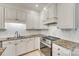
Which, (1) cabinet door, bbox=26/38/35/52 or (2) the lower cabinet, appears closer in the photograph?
(2) the lower cabinet

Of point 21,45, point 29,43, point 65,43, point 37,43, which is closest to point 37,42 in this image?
point 37,43

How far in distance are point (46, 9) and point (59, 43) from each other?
0.53 m

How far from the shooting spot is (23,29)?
125cm

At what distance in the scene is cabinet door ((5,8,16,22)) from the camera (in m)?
1.19

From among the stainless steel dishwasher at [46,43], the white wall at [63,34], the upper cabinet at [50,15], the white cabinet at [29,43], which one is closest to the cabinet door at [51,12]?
the upper cabinet at [50,15]

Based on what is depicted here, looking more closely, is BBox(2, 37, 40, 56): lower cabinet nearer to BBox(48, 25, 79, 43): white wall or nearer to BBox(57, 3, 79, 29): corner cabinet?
BBox(48, 25, 79, 43): white wall

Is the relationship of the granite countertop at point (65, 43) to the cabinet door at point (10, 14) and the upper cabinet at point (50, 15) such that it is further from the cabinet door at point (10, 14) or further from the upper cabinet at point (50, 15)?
the cabinet door at point (10, 14)

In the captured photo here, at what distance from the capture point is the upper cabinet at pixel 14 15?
3.95 ft

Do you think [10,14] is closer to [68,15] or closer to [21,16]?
[21,16]

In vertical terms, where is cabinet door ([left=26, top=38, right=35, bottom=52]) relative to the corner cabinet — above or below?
below

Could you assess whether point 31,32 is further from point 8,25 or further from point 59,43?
point 59,43

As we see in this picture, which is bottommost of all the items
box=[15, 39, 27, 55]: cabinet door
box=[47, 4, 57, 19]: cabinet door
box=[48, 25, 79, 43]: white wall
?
box=[15, 39, 27, 55]: cabinet door

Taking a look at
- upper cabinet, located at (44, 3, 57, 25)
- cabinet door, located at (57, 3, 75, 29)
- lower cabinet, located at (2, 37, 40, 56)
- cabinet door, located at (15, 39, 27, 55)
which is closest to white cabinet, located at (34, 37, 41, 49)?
lower cabinet, located at (2, 37, 40, 56)

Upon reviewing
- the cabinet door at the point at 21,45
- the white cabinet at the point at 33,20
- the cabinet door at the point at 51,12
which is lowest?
the cabinet door at the point at 21,45
